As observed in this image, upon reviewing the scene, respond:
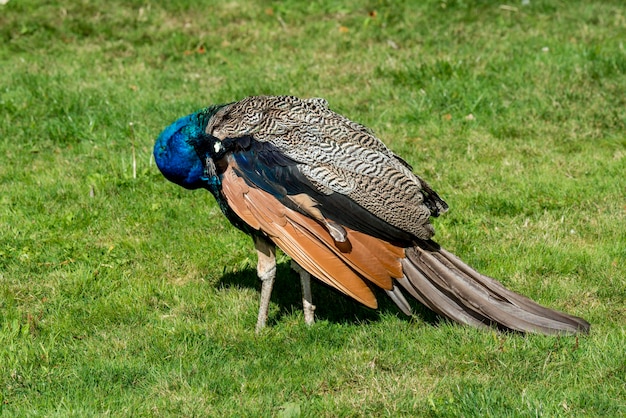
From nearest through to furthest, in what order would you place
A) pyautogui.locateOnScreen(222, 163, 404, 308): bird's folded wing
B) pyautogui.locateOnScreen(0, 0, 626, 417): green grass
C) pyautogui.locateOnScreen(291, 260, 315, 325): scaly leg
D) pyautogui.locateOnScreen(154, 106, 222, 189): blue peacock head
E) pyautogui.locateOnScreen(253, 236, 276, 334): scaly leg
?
pyautogui.locateOnScreen(0, 0, 626, 417): green grass → pyautogui.locateOnScreen(222, 163, 404, 308): bird's folded wing → pyautogui.locateOnScreen(154, 106, 222, 189): blue peacock head → pyautogui.locateOnScreen(253, 236, 276, 334): scaly leg → pyautogui.locateOnScreen(291, 260, 315, 325): scaly leg

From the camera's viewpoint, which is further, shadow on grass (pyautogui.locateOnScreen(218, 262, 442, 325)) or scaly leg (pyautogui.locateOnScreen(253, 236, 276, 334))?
shadow on grass (pyautogui.locateOnScreen(218, 262, 442, 325))

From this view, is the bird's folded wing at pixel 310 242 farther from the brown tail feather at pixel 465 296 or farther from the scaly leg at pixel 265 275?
the scaly leg at pixel 265 275

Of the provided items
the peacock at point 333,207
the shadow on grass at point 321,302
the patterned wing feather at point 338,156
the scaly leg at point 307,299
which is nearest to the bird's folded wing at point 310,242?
the peacock at point 333,207

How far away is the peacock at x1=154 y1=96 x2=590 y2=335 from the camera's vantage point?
4.78 meters

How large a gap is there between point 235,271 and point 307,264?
1.47 metres

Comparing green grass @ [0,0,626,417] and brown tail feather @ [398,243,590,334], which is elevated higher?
brown tail feather @ [398,243,590,334]

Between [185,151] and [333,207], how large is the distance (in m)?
0.91

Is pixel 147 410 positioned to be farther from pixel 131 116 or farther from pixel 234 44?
pixel 234 44

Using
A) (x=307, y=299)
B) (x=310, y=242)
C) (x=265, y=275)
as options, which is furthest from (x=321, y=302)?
(x=310, y=242)

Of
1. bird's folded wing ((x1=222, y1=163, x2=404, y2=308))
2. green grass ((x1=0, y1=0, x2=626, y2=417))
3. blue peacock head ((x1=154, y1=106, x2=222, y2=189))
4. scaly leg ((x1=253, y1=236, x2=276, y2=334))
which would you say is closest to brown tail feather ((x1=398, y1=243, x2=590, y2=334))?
green grass ((x1=0, y1=0, x2=626, y2=417))

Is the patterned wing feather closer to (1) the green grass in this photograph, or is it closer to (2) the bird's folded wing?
(2) the bird's folded wing

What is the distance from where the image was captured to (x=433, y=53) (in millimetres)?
9703

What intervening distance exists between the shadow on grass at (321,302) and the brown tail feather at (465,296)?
0.19 m

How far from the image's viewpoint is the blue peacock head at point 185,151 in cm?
503
